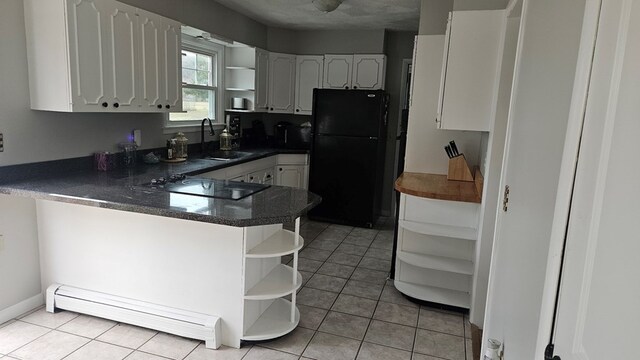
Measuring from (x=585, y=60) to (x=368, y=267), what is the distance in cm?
293

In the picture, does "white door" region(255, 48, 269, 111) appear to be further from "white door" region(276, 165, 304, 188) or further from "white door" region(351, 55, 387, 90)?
"white door" region(351, 55, 387, 90)

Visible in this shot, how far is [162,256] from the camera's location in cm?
238

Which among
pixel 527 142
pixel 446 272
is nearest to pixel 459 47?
pixel 527 142

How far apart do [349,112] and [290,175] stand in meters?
1.07

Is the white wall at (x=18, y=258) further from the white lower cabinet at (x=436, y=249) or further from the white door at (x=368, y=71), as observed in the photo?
the white door at (x=368, y=71)

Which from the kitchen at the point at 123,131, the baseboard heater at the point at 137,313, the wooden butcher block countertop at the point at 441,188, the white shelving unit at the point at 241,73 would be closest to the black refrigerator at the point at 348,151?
the kitchen at the point at 123,131

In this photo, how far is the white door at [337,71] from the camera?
16.8 feet

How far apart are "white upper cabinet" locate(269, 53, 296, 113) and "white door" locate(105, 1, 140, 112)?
238cm

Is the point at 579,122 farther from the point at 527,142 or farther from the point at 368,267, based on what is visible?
the point at 368,267

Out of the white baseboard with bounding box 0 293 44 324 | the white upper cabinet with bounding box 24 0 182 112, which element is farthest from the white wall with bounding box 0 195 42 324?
the white upper cabinet with bounding box 24 0 182 112

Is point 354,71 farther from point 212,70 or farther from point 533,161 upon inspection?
point 533,161

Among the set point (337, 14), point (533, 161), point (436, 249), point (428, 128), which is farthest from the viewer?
point (337, 14)

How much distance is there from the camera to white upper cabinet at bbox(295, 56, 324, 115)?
522 cm

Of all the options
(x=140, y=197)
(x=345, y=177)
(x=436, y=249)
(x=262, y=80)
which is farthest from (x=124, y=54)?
(x=345, y=177)
